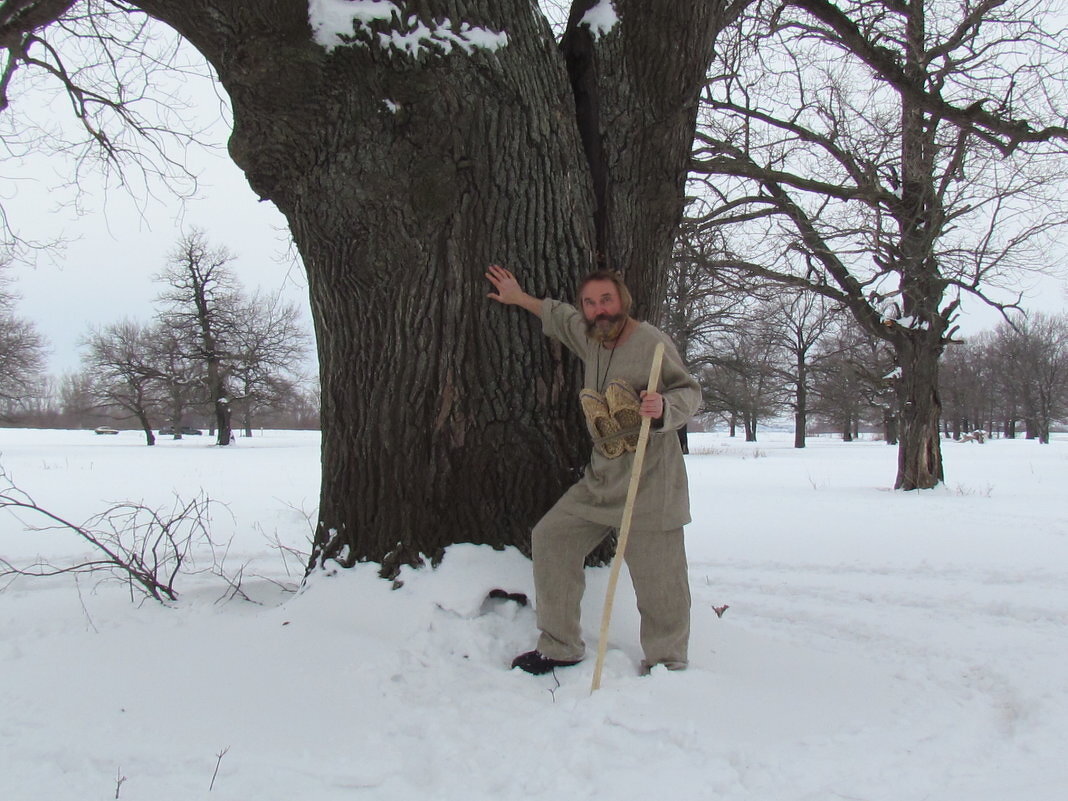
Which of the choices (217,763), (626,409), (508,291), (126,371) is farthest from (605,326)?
(126,371)

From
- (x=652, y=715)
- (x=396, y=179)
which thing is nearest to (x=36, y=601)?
(x=396, y=179)

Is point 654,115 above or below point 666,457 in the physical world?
above

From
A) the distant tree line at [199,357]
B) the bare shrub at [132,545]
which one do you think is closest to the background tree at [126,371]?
the distant tree line at [199,357]

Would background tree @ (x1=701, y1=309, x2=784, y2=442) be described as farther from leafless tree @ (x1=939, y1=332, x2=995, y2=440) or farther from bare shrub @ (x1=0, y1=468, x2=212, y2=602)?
leafless tree @ (x1=939, y1=332, x2=995, y2=440)

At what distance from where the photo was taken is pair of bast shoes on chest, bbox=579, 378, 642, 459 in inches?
106

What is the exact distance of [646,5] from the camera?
3047 millimetres

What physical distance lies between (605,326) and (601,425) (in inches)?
16.6

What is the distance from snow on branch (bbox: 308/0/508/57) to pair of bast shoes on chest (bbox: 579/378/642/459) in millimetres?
1592

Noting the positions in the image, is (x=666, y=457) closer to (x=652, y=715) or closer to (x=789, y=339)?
(x=652, y=715)

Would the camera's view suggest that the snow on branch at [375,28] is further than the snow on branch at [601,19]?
No

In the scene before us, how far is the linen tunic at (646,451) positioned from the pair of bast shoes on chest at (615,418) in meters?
0.04

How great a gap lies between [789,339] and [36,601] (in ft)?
108

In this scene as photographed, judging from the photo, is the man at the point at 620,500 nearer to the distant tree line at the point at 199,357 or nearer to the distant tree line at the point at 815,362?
the distant tree line at the point at 815,362

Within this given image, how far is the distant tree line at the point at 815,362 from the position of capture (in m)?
10.6
